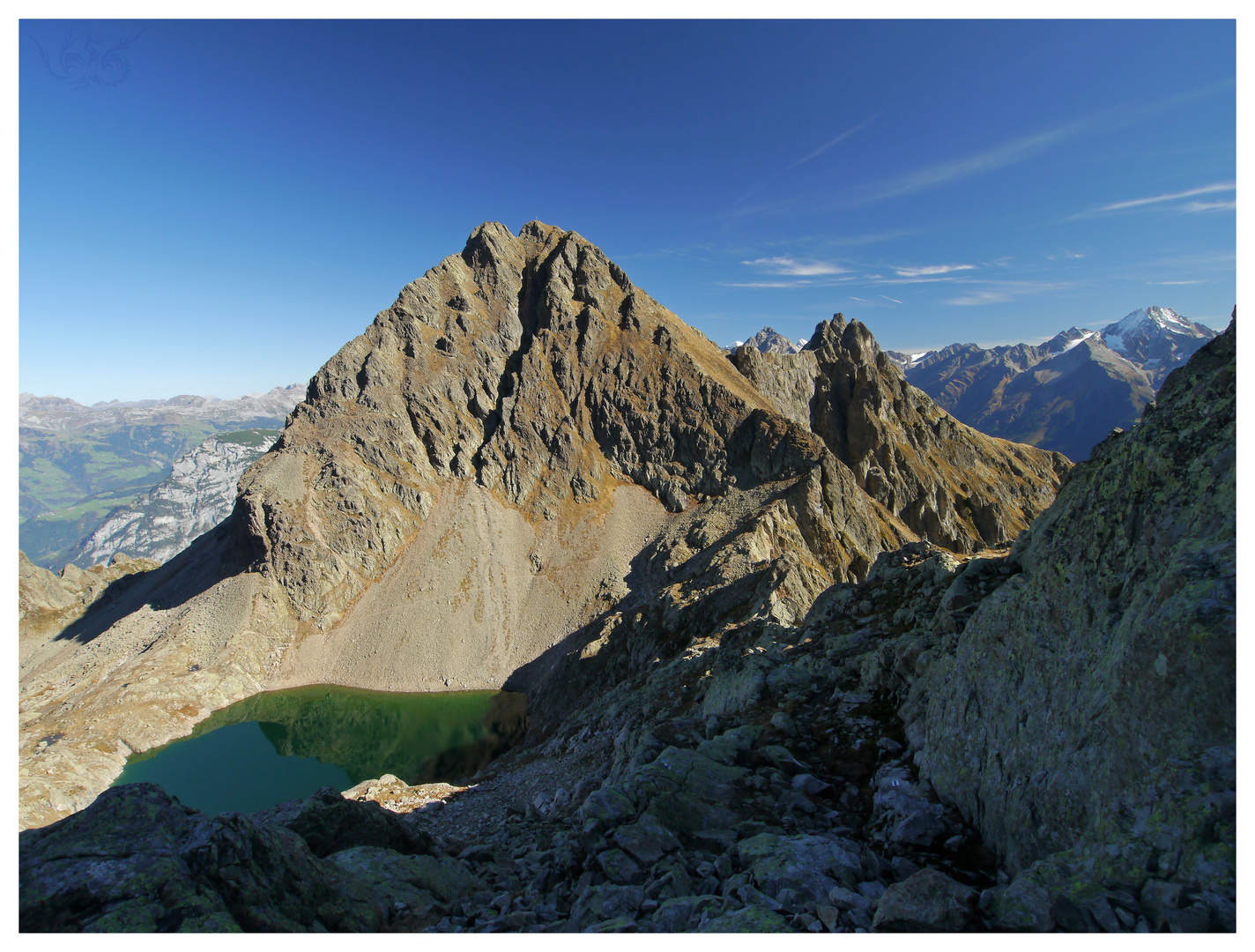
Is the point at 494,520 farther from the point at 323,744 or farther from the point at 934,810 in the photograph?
the point at 934,810

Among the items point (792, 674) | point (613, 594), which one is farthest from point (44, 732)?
point (792, 674)

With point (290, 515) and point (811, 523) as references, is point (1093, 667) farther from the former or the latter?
point (290, 515)

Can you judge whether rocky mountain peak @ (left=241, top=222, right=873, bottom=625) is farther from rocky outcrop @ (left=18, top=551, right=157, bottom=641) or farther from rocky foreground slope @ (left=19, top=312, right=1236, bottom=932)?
rocky foreground slope @ (left=19, top=312, right=1236, bottom=932)

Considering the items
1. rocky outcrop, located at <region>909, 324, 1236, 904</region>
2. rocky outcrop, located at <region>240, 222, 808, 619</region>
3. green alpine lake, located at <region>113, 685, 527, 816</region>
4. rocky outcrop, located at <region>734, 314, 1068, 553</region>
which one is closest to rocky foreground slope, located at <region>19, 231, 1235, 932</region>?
rocky outcrop, located at <region>909, 324, 1236, 904</region>

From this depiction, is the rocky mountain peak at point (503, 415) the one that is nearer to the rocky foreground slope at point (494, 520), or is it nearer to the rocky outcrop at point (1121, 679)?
the rocky foreground slope at point (494, 520)

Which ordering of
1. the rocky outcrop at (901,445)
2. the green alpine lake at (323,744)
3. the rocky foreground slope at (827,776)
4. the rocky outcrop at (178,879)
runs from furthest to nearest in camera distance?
the rocky outcrop at (901,445)
the green alpine lake at (323,744)
the rocky outcrop at (178,879)
the rocky foreground slope at (827,776)

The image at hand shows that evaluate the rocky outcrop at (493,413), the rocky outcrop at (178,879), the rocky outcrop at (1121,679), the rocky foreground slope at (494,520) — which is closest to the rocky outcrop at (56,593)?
the rocky foreground slope at (494,520)
